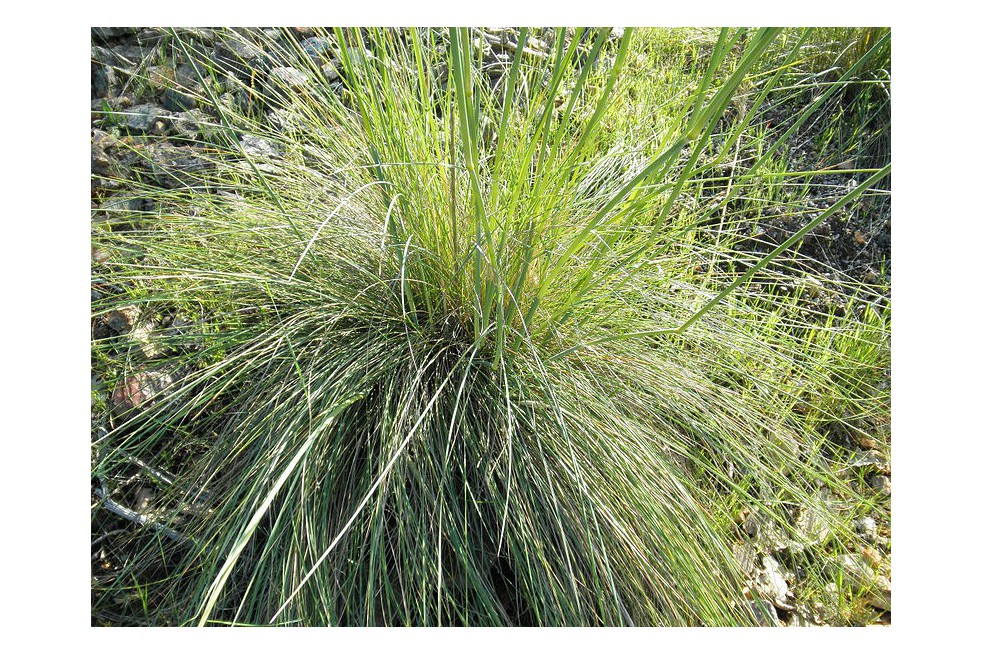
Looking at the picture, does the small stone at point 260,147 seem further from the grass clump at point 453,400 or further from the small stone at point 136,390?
the small stone at point 136,390

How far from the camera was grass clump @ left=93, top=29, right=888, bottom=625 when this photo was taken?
850mm

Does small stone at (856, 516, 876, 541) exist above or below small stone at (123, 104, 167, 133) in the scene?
below

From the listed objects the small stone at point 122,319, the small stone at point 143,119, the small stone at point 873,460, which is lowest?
the small stone at point 873,460

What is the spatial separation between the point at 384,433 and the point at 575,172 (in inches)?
20.9

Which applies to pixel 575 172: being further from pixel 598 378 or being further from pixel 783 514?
pixel 783 514

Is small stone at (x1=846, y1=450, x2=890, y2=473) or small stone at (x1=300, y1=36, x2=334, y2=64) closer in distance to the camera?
small stone at (x1=846, y1=450, x2=890, y2=473)

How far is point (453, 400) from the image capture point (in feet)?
3.08

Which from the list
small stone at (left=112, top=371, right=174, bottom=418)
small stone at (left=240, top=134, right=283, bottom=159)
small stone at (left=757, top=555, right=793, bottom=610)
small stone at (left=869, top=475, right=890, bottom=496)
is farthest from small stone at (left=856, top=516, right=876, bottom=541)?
small stone at (left=240, top=134, right=283, bottom=159)

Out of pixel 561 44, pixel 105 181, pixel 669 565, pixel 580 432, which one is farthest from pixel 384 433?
pixel 105 181

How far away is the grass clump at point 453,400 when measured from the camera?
2.79 feet

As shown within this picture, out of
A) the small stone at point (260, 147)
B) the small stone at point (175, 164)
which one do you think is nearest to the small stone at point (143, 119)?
the small stone at point (175, 164)

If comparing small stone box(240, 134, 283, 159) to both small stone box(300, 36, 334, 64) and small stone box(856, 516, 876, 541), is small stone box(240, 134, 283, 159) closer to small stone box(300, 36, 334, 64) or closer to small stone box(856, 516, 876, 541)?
small stone box(300, 36, 334, 64)

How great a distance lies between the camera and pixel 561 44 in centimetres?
71

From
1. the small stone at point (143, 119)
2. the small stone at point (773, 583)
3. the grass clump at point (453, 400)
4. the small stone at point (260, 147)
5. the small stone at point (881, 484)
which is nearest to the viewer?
the grass clump at point (453, 400)
